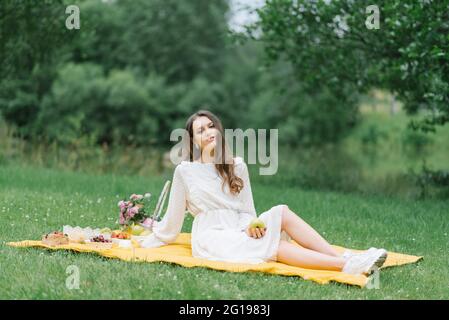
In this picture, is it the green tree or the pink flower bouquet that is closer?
the pink flower bouquet

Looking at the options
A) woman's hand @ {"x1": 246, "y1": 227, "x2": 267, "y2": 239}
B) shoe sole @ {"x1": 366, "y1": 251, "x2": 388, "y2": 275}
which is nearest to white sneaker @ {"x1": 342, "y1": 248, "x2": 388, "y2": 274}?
shoe sole @ {"x1": 366, "y1": 251, "x2": 388, "y2": 275}

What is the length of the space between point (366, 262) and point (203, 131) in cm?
199

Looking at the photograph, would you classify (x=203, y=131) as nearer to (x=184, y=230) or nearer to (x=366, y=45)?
(x=184, y=230)

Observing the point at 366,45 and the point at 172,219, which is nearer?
the point at 172,219

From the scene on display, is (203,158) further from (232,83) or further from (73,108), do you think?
(232,83)

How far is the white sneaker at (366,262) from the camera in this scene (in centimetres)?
586

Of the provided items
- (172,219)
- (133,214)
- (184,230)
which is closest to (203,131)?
(172,219)

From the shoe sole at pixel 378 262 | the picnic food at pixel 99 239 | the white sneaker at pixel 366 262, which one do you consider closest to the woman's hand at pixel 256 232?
the white sneaker at pixel 366 262

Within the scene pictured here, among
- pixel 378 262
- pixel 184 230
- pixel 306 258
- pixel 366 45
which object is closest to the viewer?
pixel 378 262

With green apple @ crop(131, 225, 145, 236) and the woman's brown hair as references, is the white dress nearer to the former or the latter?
the woman's brown hair

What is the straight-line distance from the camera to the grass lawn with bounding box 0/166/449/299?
540cm

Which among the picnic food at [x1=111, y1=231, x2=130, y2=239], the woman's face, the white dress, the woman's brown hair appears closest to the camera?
the white dress

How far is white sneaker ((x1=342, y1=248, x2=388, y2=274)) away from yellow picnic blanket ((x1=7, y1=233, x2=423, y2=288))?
0.10 metres

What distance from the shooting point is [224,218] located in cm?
676
